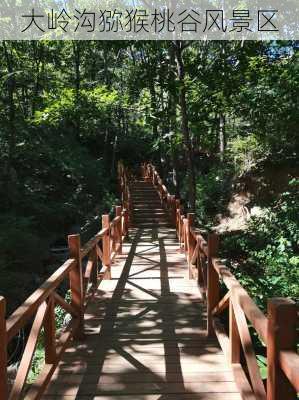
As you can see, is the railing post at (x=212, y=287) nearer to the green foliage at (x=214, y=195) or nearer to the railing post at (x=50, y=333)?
the railing post at (x=50, y=333)

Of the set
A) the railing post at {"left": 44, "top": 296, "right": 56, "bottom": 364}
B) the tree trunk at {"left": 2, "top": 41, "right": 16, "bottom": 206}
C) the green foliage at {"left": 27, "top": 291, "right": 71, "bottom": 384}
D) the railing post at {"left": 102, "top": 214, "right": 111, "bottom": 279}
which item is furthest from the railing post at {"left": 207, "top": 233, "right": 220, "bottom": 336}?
the tree trunk at {"left": 2, "top": 41, "right": 16, "bottom": 206}

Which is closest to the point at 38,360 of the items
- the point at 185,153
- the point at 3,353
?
the point at 3,353

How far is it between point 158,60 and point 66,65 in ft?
47.6

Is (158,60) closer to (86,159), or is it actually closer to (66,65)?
(86,159)

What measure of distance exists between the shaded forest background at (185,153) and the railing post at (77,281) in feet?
Answer: 9.38

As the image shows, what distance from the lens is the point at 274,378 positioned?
7.10ft

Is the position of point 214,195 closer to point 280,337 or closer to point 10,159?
point 10,159

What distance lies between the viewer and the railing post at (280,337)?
6.83ft

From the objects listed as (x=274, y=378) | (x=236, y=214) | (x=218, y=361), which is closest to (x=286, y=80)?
(x=236, y=214)

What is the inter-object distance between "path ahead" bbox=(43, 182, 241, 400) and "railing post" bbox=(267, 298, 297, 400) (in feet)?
4.85

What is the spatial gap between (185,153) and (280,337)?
12771 millimetres

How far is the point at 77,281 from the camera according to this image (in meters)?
4.86

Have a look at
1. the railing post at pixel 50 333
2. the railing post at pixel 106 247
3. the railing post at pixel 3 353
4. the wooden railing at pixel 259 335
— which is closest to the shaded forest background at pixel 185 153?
the wooden railing at pixel 259 335

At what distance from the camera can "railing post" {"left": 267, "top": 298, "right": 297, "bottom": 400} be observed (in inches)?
82.0
